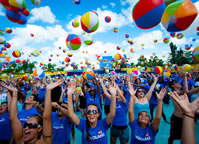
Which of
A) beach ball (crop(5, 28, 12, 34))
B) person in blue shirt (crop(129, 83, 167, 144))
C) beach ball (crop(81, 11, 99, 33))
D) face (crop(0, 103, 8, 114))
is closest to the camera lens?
person in blue shirt (crop(129, 83, 167, 144))

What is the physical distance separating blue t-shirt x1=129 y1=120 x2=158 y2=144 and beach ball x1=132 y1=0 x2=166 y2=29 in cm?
203

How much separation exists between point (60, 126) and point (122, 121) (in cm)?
142

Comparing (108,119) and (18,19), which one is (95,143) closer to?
(108,119)

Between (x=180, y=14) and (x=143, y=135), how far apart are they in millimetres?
2218

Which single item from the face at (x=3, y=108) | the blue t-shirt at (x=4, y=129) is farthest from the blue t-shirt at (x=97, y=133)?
the face at (x=3, y=108)

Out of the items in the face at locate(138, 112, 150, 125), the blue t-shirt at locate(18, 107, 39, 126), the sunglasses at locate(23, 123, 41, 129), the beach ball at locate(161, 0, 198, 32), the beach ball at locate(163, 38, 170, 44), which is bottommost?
the blue t-shirt at locate(18, 107, 39, 126)

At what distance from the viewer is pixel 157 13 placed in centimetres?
210

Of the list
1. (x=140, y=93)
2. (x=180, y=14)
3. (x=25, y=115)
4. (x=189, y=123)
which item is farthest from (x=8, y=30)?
(x=189, y=123)

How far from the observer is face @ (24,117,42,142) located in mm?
1346

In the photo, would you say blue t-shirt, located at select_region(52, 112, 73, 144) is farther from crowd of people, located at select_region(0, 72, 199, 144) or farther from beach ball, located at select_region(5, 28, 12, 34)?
beach ball, located at select_region(5, 28, 12, 34)

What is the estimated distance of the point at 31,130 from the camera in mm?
1378

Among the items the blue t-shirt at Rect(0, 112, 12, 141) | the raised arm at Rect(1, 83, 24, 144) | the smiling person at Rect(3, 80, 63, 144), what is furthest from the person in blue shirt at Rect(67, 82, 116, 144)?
the blue t-shirt at Rect(0, 112, 12, 141)

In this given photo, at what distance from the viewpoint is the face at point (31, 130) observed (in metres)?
1.35

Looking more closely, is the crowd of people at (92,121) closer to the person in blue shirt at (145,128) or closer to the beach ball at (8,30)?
the person in blue shirt at (145,128)
